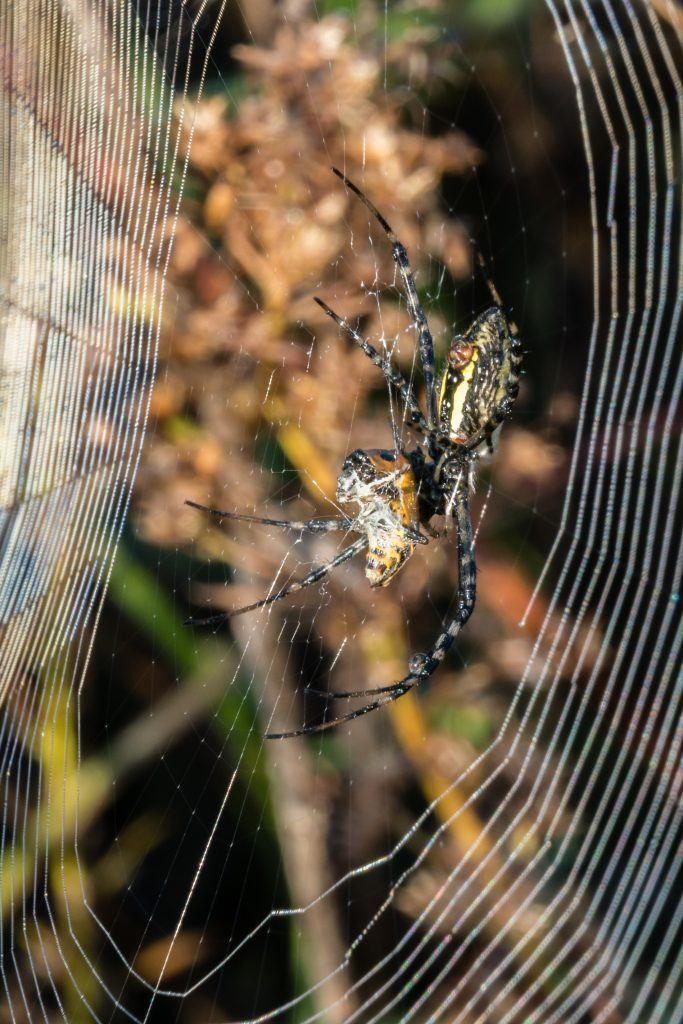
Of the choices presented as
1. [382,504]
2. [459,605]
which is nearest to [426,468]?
[382,504]

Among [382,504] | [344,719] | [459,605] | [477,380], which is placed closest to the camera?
[344,719]

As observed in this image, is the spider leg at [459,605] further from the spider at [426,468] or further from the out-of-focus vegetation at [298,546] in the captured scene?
the out-of-focus vegetation at [298,546]

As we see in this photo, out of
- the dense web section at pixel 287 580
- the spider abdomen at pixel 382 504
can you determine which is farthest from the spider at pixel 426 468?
the dense web section at pixel 287 580

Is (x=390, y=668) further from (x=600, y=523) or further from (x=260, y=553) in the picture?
(x=600, y=523)

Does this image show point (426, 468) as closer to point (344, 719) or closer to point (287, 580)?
point (287, 580)

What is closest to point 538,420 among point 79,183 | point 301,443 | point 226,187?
point 301,443
